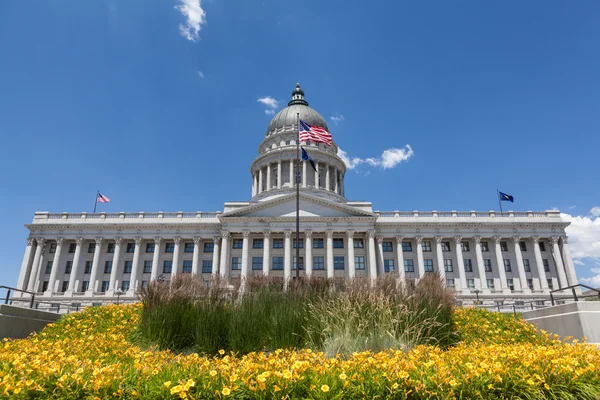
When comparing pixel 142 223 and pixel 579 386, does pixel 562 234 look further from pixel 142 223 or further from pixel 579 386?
pixel 142 223

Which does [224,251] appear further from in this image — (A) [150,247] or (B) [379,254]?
(B) [379,254]

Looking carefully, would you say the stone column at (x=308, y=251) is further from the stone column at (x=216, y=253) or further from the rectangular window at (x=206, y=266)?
the rectangular window at (x=206, y=266)

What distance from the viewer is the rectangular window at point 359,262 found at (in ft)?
175

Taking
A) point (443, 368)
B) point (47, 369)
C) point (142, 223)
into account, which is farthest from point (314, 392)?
point (142, 223)

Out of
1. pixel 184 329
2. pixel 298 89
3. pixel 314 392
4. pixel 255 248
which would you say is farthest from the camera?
pixel 298 89

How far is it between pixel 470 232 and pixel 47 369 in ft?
192

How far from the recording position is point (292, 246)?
176 ft

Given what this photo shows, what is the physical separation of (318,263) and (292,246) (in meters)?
4.76

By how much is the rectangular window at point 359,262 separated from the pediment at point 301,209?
6.62 metres

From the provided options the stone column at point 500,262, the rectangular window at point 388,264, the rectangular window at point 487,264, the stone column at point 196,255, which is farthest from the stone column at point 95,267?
the stone column at point 500,262

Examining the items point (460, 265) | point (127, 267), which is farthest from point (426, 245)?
point (127, 267)

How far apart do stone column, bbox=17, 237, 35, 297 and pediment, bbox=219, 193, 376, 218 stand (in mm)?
30483

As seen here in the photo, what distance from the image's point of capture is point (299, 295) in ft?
39.0

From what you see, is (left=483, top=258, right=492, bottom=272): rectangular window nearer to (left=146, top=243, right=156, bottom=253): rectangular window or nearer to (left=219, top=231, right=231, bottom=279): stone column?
(left=219, top=231, right=231, bottom=279): stone column
